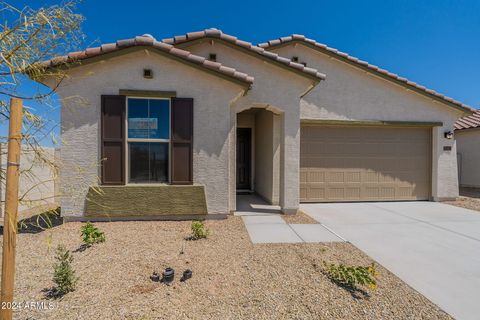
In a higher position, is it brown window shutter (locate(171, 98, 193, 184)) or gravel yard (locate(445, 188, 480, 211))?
brown window shutter (locate(171, 98, 193, 184))

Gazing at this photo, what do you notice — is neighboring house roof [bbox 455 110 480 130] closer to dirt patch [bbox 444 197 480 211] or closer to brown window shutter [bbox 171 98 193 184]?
dirt patch [bbox 444 197 480 211]

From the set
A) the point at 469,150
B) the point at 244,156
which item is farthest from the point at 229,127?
the point at 469,150

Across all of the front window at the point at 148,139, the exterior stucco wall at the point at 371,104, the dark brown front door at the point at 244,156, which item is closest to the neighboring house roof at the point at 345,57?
the exterior stucco wall at the point at 371,104

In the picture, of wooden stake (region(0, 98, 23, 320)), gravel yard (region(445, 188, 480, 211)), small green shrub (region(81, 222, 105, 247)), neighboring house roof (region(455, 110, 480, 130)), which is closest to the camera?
wooden stake (region(0, 98, 23, 320))

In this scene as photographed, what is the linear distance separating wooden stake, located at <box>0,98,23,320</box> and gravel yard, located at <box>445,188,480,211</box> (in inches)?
441

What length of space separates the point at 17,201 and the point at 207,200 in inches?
178

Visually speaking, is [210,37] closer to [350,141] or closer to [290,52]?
[290,52]

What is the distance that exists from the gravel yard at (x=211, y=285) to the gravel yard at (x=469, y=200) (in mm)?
6628

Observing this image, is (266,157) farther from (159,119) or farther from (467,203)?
(467,203)

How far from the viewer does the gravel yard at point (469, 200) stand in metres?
8.51

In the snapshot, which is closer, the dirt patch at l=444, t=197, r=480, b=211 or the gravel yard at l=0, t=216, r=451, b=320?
the gravel yard at l=0, t=216, r=451, b=320

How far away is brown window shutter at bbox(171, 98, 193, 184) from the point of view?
6205 millimetres

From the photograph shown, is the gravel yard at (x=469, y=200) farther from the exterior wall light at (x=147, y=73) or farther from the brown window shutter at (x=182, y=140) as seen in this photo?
the exterior wall light at (x=147, y=73)

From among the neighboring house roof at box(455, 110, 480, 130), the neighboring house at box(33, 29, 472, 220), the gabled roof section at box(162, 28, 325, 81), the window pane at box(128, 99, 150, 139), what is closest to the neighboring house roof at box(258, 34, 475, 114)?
the neighboring house at box(33, 29, 472, 220)
